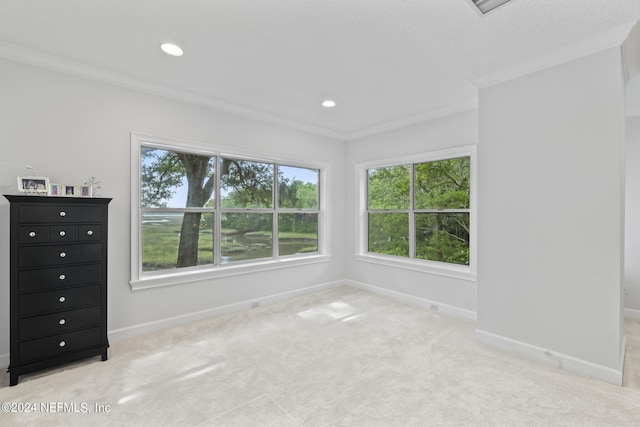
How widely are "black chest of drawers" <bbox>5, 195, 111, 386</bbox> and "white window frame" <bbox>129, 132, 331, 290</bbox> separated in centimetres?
48

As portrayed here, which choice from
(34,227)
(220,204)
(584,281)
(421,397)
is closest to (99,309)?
(34,227)

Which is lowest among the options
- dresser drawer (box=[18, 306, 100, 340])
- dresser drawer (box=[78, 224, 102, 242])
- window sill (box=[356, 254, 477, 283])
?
dresser drawer (box=[18, 306, 100, 340])

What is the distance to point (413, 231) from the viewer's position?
168 inches

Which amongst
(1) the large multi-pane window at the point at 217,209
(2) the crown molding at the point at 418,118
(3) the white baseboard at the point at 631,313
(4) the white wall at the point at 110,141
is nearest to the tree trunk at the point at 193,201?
(1) the large multi-pane window at the point at 217,209

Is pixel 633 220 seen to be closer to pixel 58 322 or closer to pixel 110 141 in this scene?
pixel 110 141

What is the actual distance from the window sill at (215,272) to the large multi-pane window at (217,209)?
106 millimetres

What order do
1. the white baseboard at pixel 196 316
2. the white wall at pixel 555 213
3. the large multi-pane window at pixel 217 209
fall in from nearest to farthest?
the white wall at pixel 555 213 → the white baseboard at pixel 196 316 → the large multi-pane window at pixel 217 209

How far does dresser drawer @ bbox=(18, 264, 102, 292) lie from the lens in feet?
7.17

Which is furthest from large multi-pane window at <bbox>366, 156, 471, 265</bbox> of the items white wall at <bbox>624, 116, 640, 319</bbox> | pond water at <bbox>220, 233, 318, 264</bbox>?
white wall at <bbox>624, 116, 640, 319</bbox>

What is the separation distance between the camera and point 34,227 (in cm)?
220

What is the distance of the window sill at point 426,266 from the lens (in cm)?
355

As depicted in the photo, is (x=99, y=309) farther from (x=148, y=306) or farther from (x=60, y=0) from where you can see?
(x=60, y=0)

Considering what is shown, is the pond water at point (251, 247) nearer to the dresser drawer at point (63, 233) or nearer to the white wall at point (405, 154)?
the white wall at point (405, 154)

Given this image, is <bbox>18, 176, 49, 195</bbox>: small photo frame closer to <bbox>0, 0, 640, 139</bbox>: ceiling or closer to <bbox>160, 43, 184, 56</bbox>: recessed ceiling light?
<bbox>0, 0, 640, 139</bbox>: ceiling
